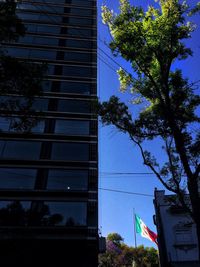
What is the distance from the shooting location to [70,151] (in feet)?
89.5

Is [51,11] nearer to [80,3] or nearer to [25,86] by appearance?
[80,3]

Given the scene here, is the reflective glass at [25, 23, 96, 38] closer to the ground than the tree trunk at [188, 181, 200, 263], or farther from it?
farther from it

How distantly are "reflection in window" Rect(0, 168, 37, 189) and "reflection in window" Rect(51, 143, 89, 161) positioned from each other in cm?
268

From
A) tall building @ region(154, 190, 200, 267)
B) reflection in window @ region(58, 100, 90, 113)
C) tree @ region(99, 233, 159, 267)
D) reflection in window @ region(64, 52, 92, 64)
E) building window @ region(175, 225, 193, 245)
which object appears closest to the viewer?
tall building @ region(154, 190, 200, 267)

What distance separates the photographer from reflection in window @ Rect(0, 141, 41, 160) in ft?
84.8

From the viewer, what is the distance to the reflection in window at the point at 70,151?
26672mm

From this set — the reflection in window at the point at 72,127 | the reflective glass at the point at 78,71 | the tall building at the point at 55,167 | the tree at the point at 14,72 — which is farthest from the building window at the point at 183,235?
the reflective glass at the point at 78,71

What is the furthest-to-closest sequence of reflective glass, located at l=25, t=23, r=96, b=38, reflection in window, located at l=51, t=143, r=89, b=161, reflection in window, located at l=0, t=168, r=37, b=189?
reflective glass, located at l=25, t=23, r=96, b=38, reflection in window, located at l=51, t=143, r=89, b=161, reflection in window, located at l=0, t=168, r=37, b=189

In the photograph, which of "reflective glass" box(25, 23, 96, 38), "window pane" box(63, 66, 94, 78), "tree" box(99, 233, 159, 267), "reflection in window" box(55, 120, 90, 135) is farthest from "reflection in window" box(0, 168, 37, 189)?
"tree" box(99, 233, 159, 267)

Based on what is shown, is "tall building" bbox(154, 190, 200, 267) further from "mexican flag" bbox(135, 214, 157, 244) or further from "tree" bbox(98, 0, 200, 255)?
"tree" bbox(98, 0, 200, 255)

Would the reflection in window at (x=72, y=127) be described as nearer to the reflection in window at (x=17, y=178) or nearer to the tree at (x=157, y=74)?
the reflection in window at (x=17, y=178)

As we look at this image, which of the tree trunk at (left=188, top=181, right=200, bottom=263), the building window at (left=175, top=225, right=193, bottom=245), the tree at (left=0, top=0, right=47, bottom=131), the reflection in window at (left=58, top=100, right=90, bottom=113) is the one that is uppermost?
the reflection in window at (left=58, top=100, right=90, bottom=113)

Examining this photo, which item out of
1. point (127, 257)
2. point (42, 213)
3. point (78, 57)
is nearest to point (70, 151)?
point (42, 213)

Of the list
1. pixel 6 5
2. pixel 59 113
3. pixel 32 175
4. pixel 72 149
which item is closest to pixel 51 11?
pixel 59 113
